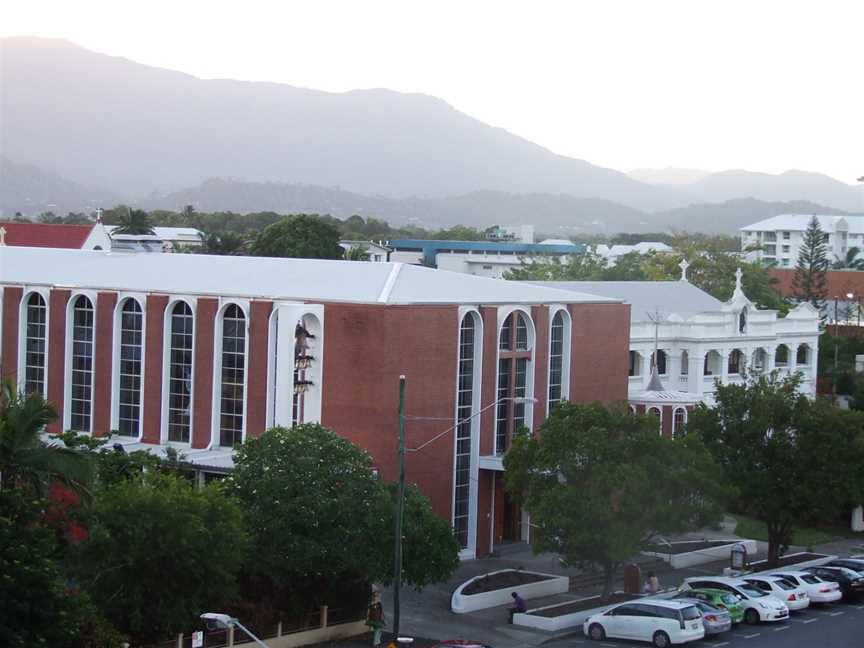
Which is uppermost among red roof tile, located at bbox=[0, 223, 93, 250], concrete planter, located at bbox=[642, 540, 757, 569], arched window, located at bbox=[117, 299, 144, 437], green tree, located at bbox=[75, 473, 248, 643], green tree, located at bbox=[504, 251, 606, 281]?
red roof tile, located at bbox=[0, 223, 93, 250]

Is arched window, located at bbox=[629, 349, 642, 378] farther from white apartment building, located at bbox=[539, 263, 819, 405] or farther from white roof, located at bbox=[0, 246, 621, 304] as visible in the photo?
white roof, located at bbox=[0, 246, 621, 304]

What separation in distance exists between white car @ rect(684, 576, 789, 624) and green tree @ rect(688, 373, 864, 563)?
5.12 metres

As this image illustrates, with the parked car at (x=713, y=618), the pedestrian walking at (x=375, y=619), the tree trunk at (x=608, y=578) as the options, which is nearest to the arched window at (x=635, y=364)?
the tree trunk at (x=608, y=578)

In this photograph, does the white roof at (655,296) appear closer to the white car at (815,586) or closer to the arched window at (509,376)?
the arched window at (509,376)

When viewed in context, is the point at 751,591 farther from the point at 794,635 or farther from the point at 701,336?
the point at 701,336

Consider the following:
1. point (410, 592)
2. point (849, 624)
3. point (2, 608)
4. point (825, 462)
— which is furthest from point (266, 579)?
point (825, 462)

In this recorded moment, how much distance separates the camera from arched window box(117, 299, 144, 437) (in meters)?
53.4

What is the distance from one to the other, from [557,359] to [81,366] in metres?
18.8

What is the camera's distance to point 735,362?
7331 cm

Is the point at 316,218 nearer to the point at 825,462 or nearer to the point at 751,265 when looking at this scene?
the point at 751,265

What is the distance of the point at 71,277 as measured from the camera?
5619cm

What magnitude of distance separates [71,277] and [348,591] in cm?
2252

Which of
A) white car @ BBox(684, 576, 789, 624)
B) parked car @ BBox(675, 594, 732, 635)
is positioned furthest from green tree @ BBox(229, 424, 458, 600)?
white car @ BBox(684, 576, 789, 624)

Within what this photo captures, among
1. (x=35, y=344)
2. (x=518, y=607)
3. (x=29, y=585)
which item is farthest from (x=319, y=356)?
(x=29, y=585)
